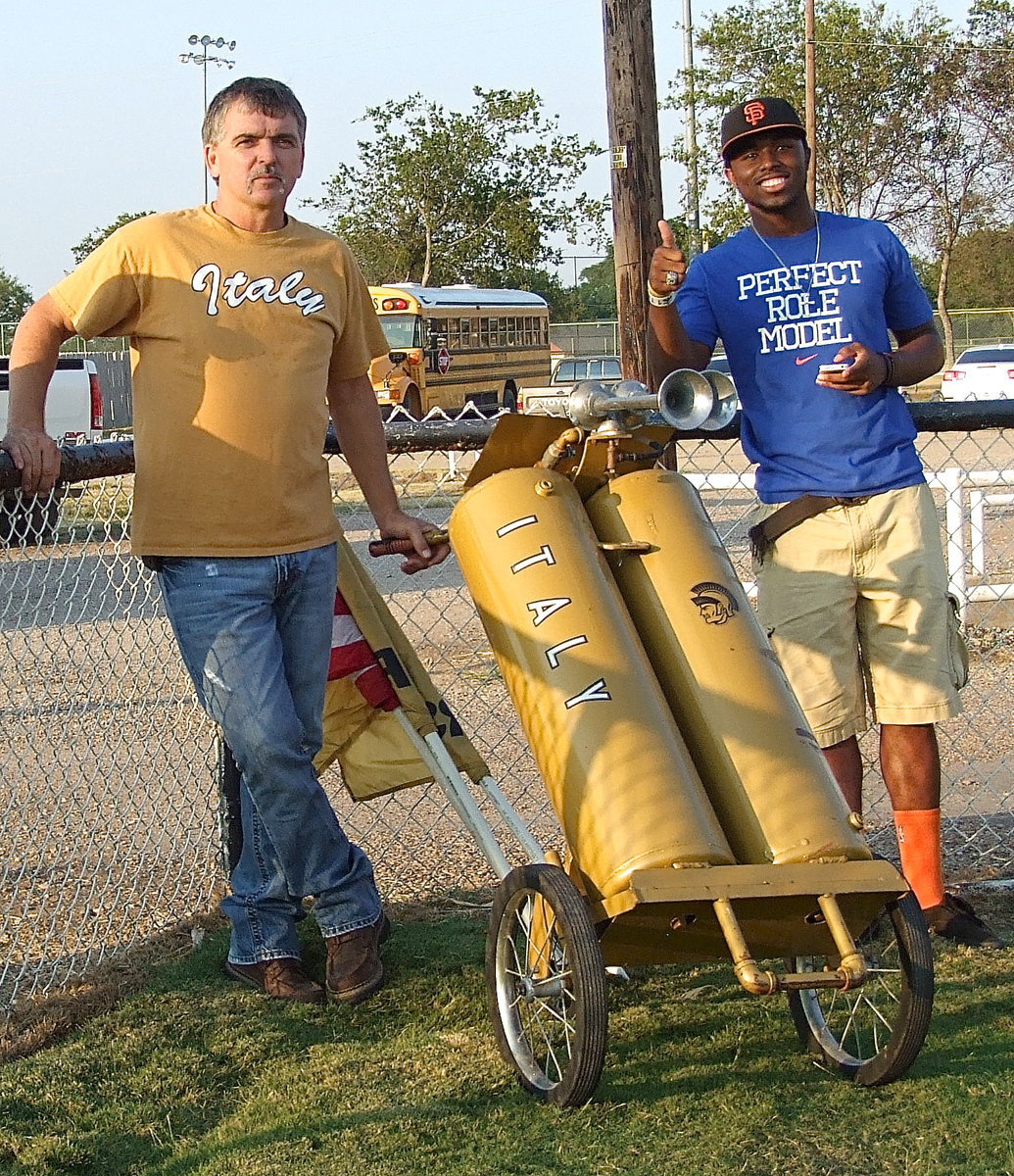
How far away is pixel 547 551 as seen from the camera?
327 centimetres

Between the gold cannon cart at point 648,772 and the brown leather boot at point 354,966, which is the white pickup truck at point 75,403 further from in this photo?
the gold cannon cart at point 648,772

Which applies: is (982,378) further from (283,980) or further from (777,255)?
(283,980)

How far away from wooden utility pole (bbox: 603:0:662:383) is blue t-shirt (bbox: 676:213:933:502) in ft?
3.29

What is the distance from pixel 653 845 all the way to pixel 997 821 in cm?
269

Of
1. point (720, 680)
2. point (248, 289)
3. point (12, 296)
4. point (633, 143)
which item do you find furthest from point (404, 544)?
point (12, 296)

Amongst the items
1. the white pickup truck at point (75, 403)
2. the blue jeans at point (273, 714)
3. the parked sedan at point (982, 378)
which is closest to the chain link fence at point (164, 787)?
the blue jeans at point (273, 714)

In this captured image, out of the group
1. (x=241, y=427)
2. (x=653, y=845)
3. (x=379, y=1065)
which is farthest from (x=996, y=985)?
(x=241, y=427)

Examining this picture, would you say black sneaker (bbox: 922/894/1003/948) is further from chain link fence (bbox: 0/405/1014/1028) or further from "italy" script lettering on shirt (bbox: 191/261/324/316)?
"italy" script lettering on shirt (bbox: 191/261/324/316)

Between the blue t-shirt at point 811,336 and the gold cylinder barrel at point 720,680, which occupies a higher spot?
the blue t-shirt at point 811,336

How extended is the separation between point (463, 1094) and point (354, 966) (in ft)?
1.99

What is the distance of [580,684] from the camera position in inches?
123

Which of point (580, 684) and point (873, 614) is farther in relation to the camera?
point (873, 614)

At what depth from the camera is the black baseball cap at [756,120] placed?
3.80m

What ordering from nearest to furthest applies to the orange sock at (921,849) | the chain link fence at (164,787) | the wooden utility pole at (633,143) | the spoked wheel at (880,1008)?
the spoked wheel at (880,1008) → the orange sock at (921,849) → the chain link fence at (164,787) → the wooden utility pole at (633,143)
